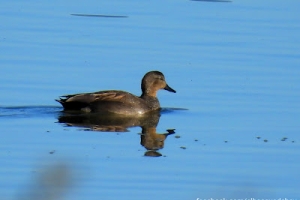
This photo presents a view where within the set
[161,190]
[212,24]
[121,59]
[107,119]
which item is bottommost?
[161,190]

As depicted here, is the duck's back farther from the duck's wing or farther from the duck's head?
the duck's head

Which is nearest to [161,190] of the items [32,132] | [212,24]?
[32,132]

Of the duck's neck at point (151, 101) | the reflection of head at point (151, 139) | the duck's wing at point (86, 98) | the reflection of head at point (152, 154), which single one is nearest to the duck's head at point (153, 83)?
the duck's neck at point (151, 101)

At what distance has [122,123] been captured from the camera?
15.6 m

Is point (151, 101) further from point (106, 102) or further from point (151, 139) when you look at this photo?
point (151, 139)

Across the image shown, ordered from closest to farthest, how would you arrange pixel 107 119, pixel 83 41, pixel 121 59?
pixel 107 119, pixel 121 59, pixel 83 41

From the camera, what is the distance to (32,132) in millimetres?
14305

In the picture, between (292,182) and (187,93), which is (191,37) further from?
(292,182)

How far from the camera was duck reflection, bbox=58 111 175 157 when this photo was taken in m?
14.3

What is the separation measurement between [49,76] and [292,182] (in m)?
6.45

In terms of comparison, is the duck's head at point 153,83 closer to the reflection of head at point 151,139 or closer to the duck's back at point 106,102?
the duck's back at point 106,102

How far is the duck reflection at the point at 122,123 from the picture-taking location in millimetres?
14344

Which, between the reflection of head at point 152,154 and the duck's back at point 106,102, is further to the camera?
the duck's back at point 106,102

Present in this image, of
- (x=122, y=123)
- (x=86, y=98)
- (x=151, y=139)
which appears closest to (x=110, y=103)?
(x=86, y=98)
